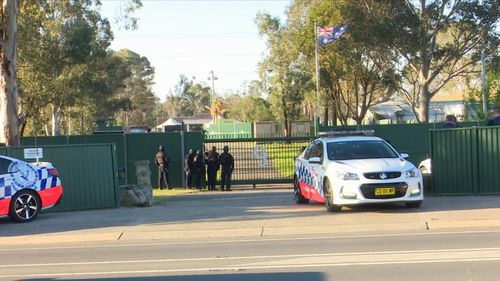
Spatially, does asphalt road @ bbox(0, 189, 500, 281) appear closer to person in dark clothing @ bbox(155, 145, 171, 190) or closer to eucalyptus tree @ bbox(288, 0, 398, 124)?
person in dark clothing @ bbox(155, 145, 171, 190)

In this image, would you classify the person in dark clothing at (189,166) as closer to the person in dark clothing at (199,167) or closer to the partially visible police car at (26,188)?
the person in dark clothing at (199,167)

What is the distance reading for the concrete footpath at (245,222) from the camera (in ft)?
38.6

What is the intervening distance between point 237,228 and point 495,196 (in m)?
6.84

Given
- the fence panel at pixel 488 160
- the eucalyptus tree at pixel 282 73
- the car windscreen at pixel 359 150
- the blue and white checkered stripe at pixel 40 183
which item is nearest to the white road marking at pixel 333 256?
the blue and white checkered stripe at pixel 40 183

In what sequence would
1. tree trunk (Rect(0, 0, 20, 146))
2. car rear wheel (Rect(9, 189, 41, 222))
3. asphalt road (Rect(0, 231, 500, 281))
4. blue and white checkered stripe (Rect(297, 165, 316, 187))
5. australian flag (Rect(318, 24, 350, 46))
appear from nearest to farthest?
asphalt road (Rect(0, 231, 500, 281)) → car rear wheel (Rect(9, 189, 41, 222)) → blue and white checkered stripe (Rect(297, 165, 316, 187)) → tree trunk (Rect(0, 0, 20, 146)) → australian flag (Rect(318, 24, 350, 46))

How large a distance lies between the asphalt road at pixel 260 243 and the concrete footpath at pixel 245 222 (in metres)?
0.02

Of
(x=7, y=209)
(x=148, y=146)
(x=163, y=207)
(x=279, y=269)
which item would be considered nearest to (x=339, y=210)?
(x=163, y=207)

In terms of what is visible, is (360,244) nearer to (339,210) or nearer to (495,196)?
(339,210)

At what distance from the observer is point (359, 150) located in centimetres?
1421

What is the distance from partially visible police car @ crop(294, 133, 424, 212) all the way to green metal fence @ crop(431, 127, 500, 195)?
7.86 ft

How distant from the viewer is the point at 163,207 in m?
16.1

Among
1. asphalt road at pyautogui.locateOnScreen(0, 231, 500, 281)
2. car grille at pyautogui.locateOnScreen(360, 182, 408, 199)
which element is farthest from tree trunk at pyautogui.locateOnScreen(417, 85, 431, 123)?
asphalt road at pyautogui.locateOnScreen(0, 231, 500, 281)

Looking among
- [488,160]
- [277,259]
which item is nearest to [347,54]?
[488,160]

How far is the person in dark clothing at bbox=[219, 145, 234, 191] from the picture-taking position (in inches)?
844
